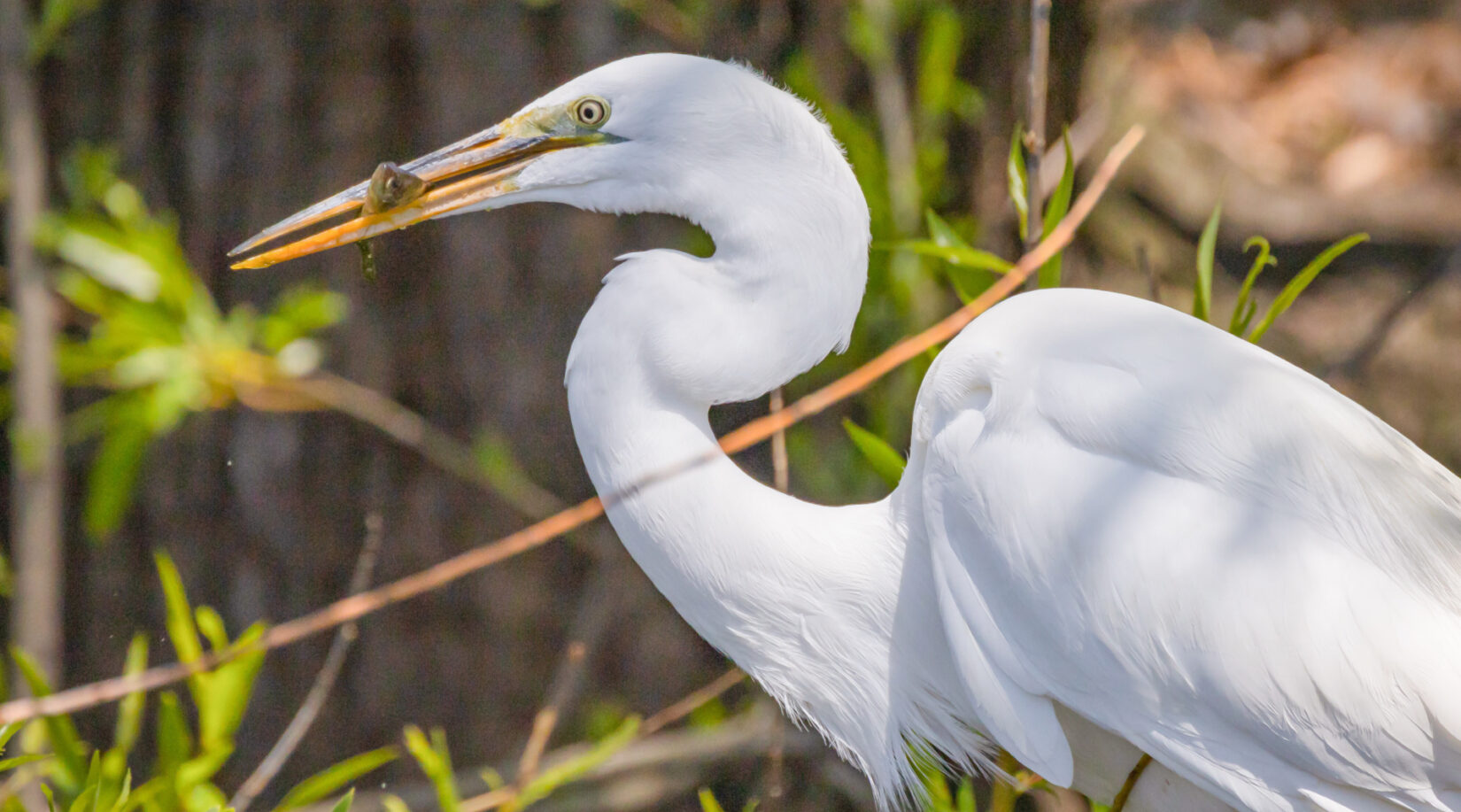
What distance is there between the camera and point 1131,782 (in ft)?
2.70

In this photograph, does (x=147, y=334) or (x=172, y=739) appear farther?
(x=147, y=334)

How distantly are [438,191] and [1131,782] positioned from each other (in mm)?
671

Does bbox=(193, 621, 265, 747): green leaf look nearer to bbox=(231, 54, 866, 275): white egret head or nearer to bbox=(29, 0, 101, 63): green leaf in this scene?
bbox=(231, 54, 866, 275): white egret head

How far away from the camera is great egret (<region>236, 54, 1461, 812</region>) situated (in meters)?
0.71

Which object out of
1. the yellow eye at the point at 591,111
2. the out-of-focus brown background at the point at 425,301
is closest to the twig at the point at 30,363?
the out-of-focus brown background at the point at 425,301

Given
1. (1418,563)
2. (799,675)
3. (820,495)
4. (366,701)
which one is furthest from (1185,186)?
(366,701)

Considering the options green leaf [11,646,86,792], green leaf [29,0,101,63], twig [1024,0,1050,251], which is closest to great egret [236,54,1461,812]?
twig [1024,0,1050,251]

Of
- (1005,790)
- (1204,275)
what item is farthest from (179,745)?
(1204,275)

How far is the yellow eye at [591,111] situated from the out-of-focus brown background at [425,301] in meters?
0.51

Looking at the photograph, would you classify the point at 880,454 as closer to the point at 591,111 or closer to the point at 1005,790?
the point at 1005,790

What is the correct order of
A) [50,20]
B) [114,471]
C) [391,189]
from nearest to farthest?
1. [391,189]
2. [50,20]
3. [114,471]

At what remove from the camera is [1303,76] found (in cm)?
218

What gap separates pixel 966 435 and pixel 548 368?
2.52 feet

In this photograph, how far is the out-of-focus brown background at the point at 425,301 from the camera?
137 cm
